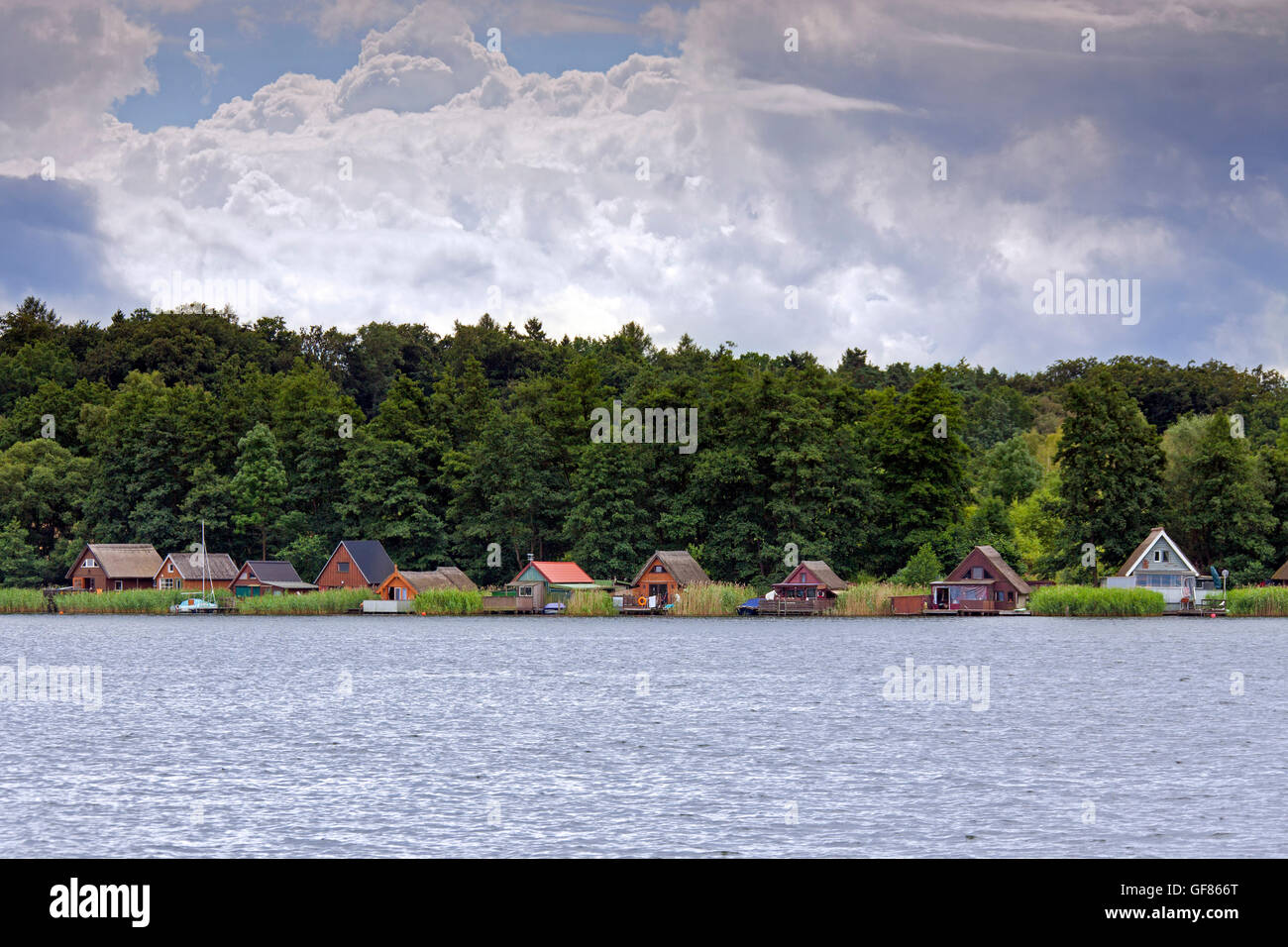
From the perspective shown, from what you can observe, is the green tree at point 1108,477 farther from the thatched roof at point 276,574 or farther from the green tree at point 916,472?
the thatched roof at point 276,574

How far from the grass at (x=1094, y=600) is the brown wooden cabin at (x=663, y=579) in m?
25.0

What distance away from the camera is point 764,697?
Result: 4841 centimetres

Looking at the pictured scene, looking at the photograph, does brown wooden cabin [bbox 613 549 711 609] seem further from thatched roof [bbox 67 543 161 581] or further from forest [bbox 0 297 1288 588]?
thatched roof [bbox 67 543 161 581]

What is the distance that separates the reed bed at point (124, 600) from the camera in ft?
388

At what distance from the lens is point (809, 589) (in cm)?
10369

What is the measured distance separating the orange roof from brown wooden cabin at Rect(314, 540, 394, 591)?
559 inches

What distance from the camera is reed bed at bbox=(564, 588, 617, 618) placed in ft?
356

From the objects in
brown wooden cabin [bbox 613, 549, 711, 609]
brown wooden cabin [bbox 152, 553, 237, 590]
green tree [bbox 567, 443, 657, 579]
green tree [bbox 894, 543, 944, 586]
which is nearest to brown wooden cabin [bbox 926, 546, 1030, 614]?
green tree [bbox 894, 543, 944, 586]

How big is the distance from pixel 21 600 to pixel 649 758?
101959mm

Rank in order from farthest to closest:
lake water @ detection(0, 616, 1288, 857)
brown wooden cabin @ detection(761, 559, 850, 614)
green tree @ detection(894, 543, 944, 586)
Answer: green tree @ detection(894, 543, 944, 586)
brown wooden cabin @ detection(761, 559, 850, 614)
lake water @ detection(0, 616, 1288, 857)

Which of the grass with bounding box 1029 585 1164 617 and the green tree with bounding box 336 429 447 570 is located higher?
the green tree with bounding box 336 429 447 570

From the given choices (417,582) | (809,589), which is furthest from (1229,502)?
(417,582)
